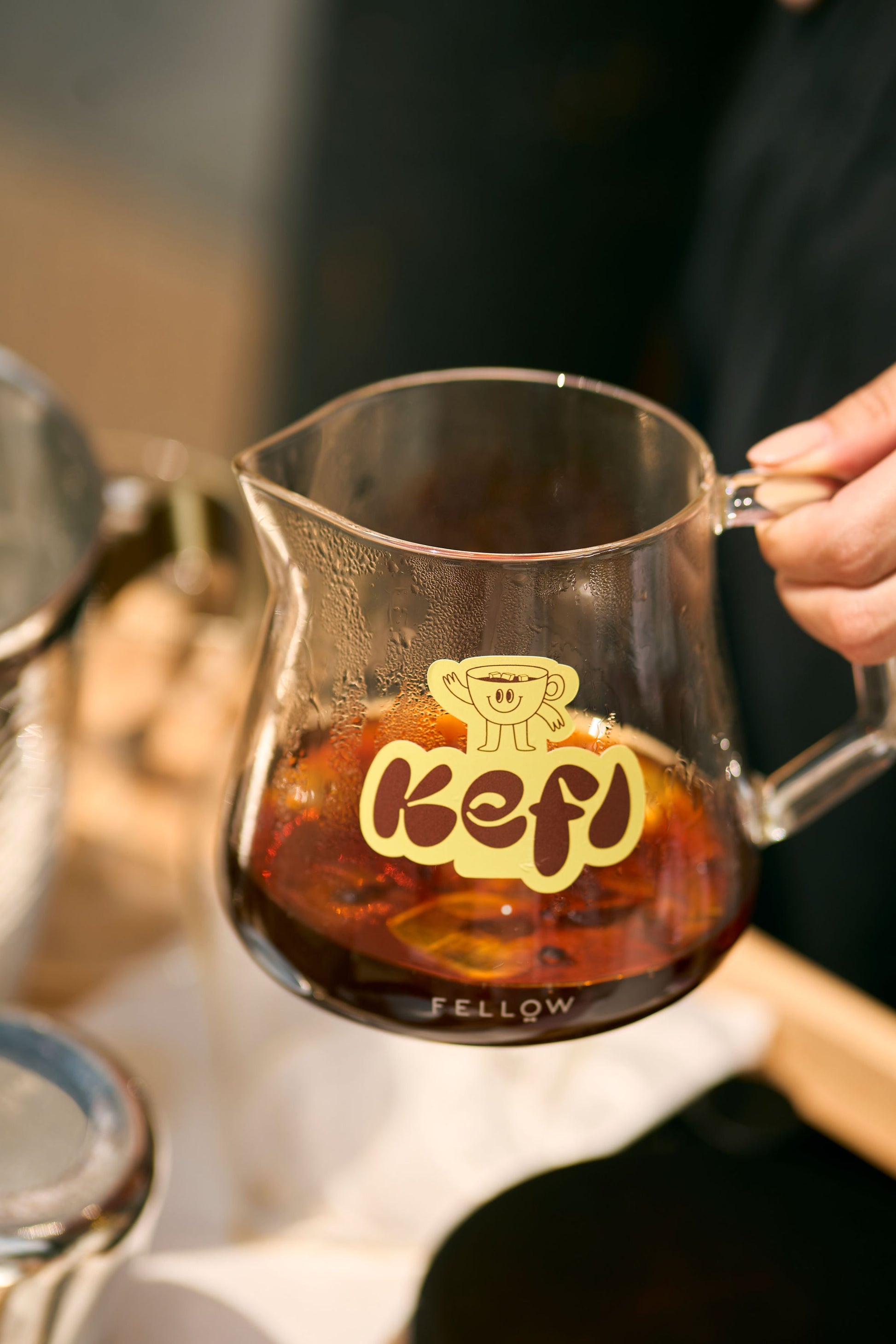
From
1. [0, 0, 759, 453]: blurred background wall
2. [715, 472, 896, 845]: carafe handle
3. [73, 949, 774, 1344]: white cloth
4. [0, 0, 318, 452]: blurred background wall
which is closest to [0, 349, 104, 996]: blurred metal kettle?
[73, 949, 774, 1344]: white cloth

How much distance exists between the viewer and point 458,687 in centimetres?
33

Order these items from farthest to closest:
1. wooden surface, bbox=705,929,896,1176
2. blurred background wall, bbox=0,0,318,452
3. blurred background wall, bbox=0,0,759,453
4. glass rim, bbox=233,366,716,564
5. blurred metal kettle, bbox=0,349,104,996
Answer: blurred background wall, bbox=0,0,318,452 < blurred background wall, bbox=0,0,759,453 < wooden surface, bbox=705,929,896,1176 < blurred metal kettle, bbox=0,349,104,996 < glass rim, bbox=233,366,716,564

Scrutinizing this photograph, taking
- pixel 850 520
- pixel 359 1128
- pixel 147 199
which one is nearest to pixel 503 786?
pixel 850 520

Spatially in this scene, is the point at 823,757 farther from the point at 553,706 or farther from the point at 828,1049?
the point at 828,1049

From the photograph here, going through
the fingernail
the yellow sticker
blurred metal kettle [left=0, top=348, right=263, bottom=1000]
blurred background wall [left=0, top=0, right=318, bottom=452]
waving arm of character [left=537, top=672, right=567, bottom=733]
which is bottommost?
blurred background wall [left=0, top=0, right=318, bottom=452]

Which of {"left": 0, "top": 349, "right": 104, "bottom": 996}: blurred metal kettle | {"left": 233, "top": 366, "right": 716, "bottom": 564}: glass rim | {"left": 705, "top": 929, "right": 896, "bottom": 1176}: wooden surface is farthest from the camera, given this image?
{"left": 705, "top": 929, "right": 896, "bottom": 1176}: wooden surface

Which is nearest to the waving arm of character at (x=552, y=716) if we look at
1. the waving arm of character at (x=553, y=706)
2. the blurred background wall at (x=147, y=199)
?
the waving arm of character at (x=553, y=706)

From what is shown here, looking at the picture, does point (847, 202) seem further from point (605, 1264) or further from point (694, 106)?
point (605, 1264)

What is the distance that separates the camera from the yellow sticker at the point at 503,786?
1.07 feet

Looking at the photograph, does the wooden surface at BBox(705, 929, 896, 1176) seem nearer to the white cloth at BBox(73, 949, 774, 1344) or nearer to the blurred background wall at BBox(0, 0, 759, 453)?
the white cloth at BBox(73, 949, 774, 1344)

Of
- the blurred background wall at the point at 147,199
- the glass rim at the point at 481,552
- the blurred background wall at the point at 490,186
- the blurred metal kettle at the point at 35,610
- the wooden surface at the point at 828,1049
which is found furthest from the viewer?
the blurred background wall at the point at 147,199

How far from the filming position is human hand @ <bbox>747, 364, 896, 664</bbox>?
1.21 ft

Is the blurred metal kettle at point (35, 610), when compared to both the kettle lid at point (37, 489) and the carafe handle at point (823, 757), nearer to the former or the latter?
the kettle lid at point (37, 489)

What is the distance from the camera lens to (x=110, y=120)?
3.01 metres
